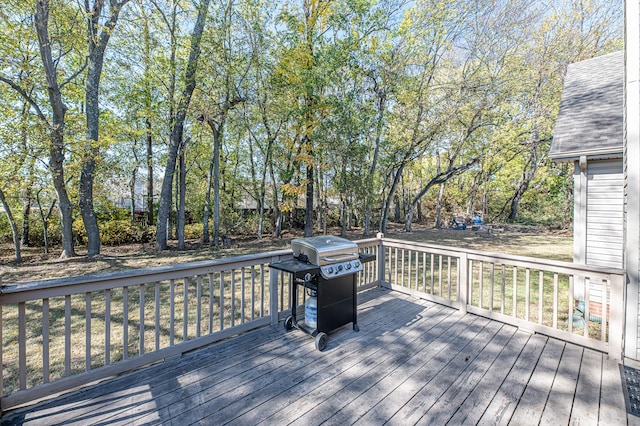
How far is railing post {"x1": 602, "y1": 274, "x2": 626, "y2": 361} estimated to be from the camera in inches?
97.3

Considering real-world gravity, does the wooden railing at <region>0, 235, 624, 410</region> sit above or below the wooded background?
below

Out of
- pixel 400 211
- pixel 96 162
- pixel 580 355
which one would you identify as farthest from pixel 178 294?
pixel 400 211

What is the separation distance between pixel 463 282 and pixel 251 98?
839 centimetres

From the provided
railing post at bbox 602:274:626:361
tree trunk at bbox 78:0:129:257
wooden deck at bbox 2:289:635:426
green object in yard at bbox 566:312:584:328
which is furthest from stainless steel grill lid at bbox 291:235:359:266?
tree trunk at bbox 78:0:129:257

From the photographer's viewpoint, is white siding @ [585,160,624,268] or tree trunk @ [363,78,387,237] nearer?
white siding @ [585,160,624,268]

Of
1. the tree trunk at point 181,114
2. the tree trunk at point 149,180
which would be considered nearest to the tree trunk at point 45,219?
the tree trunk at point 181,114

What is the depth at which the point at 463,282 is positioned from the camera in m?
3.61

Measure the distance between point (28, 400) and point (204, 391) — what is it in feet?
3.86

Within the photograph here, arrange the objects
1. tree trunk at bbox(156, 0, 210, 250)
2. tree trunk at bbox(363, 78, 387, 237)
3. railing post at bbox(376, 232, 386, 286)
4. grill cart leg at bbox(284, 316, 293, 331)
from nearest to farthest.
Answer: grill cart leg at bbox(284, 316, 293, 331)
railing post at bbox(376, 232, 386, 286)
tree trunk at bbox(156, 0, 210, 250)
tree trunk at bbox(363, 78, 387, 237)

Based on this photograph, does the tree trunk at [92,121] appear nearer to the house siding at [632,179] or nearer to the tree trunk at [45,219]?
the tree trunk at [45,219]

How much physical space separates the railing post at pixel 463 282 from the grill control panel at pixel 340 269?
1.52 m

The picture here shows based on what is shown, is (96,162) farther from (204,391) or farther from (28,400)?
(204,391)

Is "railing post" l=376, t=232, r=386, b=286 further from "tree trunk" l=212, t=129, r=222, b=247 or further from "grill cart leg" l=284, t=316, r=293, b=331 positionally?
"tree trunk" l=212, t=129, r=222, b=247

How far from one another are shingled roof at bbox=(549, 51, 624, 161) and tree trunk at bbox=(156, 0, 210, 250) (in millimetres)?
8932
